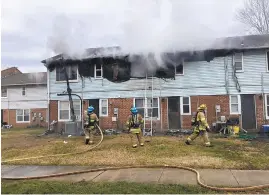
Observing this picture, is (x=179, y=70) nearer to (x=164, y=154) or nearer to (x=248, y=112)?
(x=248, y=112)

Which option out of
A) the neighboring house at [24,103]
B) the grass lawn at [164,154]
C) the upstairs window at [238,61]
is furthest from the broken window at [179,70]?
the neighboring house at [24,103]

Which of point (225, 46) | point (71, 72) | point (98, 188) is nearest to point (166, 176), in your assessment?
point (98, 188)

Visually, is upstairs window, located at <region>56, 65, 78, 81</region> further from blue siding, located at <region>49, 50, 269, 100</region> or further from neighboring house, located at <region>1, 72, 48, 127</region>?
neighboring house, located at <region>1, 72, 48, 127</region>

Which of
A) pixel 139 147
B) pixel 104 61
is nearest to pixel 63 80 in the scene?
pixel 104 61

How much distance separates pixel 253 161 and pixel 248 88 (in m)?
9.26

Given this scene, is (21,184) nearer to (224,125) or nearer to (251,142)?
(251,142)

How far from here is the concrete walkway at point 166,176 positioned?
21.6 feet

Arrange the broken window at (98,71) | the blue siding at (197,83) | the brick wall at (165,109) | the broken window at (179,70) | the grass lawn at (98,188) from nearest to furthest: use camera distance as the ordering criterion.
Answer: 1. the grass lawn at (98,188)
2. the blue siding at (197,83)
3. the brick wall at (165,109)
4. the broken window at (179,70)
5. the broken window at (98,71)

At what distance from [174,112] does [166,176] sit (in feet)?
35.7

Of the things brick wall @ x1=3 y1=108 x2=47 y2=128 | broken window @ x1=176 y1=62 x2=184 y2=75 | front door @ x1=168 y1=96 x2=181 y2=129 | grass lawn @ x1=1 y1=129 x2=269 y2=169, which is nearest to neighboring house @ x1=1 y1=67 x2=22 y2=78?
brick wall @ x1=3 y1=108 x2=47 y2=128

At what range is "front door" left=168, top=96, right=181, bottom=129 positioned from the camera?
701 inches

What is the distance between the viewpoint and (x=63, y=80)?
19.4 metres

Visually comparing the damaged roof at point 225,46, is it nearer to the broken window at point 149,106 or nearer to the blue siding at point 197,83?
the blue siding at point 197,83

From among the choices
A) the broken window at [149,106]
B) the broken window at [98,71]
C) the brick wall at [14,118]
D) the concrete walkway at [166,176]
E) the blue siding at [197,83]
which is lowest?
the concrete walkway at [166,176]
